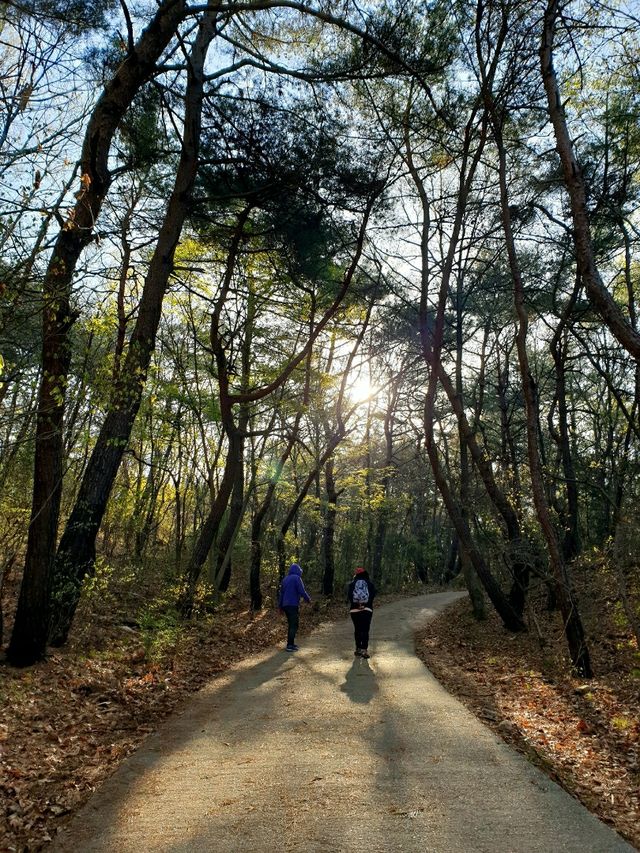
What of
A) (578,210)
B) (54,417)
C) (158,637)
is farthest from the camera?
(158,637)

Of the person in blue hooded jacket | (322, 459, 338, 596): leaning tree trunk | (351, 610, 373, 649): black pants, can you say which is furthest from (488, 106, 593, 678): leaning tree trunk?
(322, 459, 338, 596): leaning tree trunk

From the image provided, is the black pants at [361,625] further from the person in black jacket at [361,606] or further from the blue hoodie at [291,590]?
the blue hoodie at [291,590]

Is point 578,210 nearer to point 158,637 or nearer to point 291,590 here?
point 291,590

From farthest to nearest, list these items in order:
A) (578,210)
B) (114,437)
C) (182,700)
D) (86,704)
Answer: (114,437) < (182,700) < (578,210) < (86,704)

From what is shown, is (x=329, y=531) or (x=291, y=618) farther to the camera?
(x=329, y=531)

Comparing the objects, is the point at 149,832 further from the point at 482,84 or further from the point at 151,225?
the point at 482,84

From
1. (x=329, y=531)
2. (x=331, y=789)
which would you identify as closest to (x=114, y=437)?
(x=331, y=789)

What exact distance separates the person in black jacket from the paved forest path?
3271 mm

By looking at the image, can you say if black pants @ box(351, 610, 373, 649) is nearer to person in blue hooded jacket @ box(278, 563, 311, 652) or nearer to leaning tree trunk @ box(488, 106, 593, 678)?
person in blue hooded jacket @ box(278, 563, 311, 652)

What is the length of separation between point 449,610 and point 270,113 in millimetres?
16048

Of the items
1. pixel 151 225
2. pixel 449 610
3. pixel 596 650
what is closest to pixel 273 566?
pixel 449 610

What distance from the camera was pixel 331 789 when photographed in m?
4.05

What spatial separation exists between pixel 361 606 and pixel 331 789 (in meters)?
6.40

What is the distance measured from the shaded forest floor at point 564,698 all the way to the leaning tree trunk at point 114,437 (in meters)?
5.58
